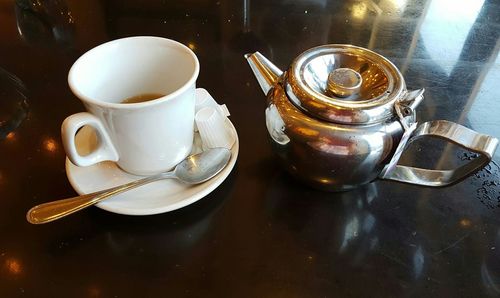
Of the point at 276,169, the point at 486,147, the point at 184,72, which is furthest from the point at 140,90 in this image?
the point at 486,147

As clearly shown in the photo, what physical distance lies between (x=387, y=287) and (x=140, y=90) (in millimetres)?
395

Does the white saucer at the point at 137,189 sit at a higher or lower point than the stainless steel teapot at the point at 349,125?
lower

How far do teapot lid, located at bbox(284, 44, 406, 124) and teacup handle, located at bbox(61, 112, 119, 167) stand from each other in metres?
0.21

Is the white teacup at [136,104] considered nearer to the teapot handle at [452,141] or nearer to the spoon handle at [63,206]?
the spoon handle at [63,206]

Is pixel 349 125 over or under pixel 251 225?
over

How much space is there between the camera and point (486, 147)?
1.34ft

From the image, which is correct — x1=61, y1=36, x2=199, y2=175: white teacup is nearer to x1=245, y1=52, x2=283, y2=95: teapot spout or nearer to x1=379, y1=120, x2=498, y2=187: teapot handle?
x1=245, y1=52, x2=283, y2=95: teapot spout

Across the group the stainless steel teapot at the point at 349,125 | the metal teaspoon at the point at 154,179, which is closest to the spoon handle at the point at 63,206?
the metal teaspoon at the point at 154,179

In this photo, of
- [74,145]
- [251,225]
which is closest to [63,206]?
[74,145]

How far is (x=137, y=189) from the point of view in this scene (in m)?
0.48

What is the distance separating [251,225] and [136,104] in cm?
19

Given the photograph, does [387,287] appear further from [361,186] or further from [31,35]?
[31,35]

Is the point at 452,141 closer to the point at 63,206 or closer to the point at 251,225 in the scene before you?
the point at 251,225

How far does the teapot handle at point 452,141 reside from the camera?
0.41m
